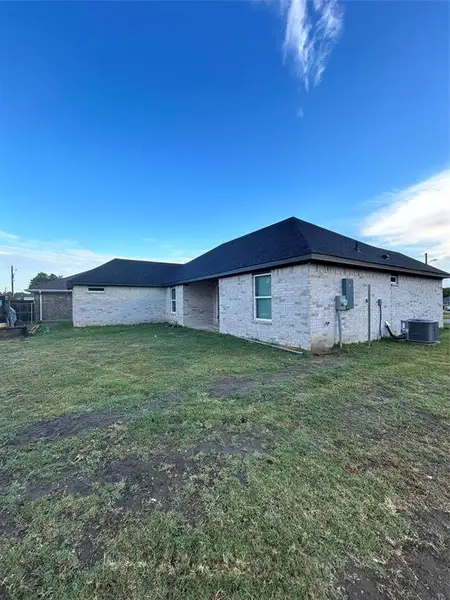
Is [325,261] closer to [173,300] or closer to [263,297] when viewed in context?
[263,297]

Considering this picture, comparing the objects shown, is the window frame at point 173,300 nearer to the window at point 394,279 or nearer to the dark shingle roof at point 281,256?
the dark shingle roof at point 281,256

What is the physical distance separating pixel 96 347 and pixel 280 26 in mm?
11877

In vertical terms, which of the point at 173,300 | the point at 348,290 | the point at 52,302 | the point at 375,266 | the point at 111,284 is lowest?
the point at 52,302

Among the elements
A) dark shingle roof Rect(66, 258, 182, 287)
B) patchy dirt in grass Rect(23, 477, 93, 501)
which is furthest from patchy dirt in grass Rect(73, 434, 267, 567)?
dark shingle roof Rect(66, 258, 182, 287)

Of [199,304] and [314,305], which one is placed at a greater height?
[314,305]

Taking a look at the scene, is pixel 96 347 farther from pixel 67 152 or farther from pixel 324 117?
pixel 324 117

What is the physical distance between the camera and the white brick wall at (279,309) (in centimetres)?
732

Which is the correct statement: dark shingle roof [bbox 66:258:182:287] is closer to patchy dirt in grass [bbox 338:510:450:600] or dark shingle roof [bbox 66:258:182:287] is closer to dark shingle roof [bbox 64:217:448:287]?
dark shingle roof [bbox 64:217:448:287]

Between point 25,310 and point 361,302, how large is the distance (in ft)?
69.9

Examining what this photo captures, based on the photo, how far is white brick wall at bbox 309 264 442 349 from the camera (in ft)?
24.0

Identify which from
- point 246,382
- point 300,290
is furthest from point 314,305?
point 246,382

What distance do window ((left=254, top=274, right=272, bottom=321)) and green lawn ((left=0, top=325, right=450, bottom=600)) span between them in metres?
4.36

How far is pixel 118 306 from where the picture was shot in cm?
1605

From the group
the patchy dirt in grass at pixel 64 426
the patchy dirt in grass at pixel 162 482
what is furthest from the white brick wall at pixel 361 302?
the patchy dirt in grass at pixel 64 426
